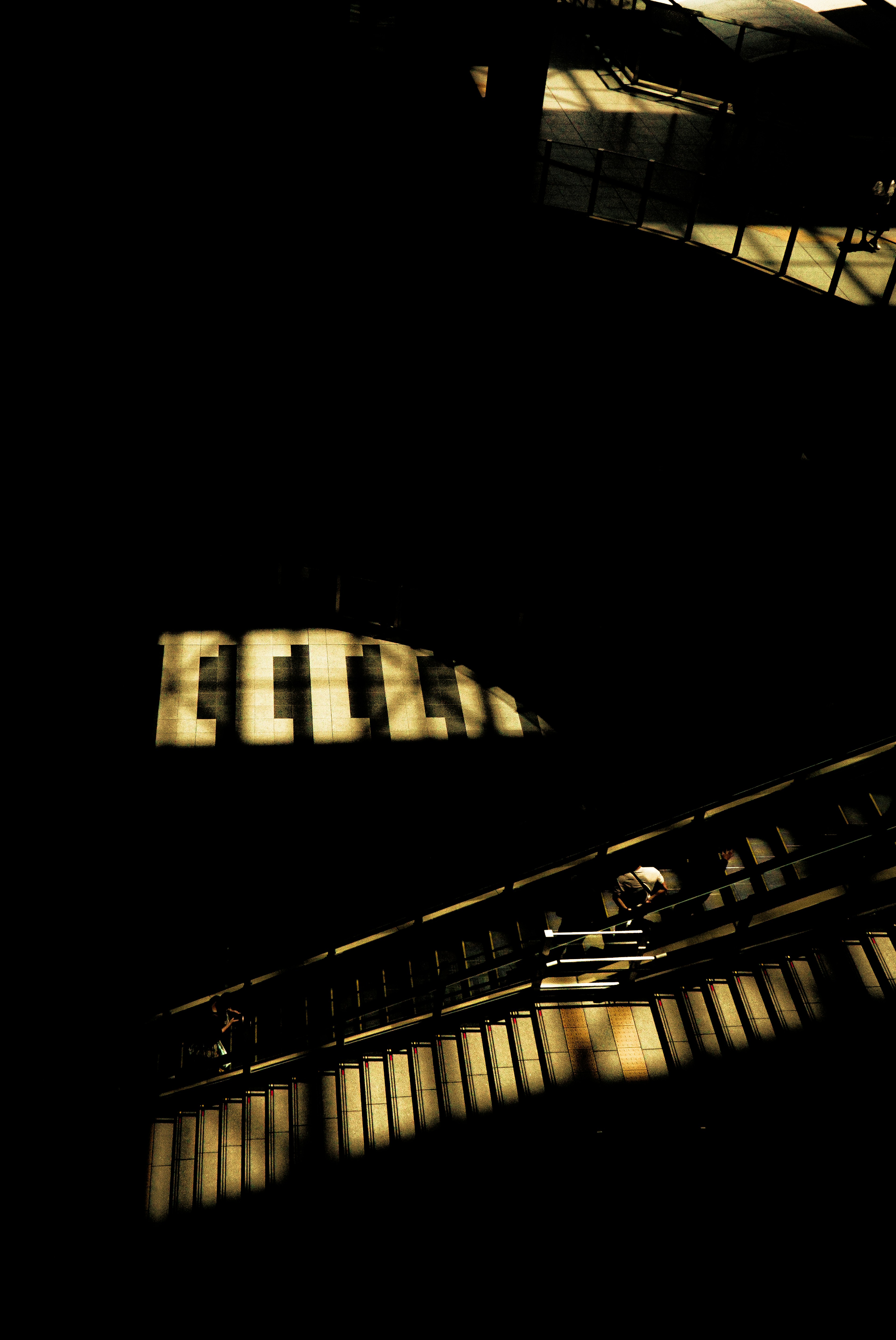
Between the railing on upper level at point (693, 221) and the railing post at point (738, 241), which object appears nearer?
the railing on upper level at point (693, 221)

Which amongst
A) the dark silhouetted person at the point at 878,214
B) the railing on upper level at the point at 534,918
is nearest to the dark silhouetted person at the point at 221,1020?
the railing on upper level at the point at 534,918

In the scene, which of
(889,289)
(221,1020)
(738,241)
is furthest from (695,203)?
(221,1020)

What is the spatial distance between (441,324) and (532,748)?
4.27 meters

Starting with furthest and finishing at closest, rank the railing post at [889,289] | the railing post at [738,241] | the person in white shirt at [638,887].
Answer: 1. the railing post at [738,241]
2. the railing post at [889,289]
3. the person in white shirt at [638,887]

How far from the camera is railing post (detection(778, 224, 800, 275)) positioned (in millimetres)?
6230

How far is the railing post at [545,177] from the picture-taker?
689 centimetres

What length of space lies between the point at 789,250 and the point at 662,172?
145 cm

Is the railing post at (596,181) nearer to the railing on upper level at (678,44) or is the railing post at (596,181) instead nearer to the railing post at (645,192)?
the railing post at (645,192)

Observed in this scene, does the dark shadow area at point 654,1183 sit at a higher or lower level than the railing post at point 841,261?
lower

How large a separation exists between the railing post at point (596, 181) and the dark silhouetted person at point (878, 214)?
2.05 m

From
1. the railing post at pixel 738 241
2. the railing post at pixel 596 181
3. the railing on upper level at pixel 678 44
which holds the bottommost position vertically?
the railing post at pixel 738 241

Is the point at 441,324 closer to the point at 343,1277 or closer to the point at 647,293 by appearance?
the point at 647,293

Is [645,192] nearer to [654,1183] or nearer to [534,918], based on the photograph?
[534,918]

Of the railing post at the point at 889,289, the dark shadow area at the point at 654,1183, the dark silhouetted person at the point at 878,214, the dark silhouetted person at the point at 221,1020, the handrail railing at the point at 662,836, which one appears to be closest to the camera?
the dark shadow area at the point at 654,1183
